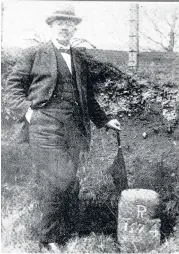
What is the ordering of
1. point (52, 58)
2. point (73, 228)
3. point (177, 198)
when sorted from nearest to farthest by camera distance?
point (52, 58)
point (73, 228)
point (177, 198)

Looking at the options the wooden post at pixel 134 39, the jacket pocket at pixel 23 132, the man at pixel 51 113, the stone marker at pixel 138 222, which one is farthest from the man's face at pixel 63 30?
the stone marker at pixel 138 222

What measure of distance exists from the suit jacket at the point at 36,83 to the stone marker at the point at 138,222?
684mm

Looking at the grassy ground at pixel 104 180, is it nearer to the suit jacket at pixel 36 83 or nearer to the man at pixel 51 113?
the man at pixel 51 113

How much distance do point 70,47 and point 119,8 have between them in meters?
0.69

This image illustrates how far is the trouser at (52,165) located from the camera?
9.37ft

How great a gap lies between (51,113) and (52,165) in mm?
412

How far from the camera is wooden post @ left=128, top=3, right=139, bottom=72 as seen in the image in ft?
11.5

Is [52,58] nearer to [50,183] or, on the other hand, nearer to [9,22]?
[9,22]

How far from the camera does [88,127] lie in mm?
3055

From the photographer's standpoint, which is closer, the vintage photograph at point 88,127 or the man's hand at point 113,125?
the vintage photograph at point 88,127

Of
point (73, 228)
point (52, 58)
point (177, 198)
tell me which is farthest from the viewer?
point (177, 198)

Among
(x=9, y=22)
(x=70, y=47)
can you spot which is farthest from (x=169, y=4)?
(x=9, y=22)

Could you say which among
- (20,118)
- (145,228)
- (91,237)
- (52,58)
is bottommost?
(91,237)

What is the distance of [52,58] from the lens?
9.40ft
